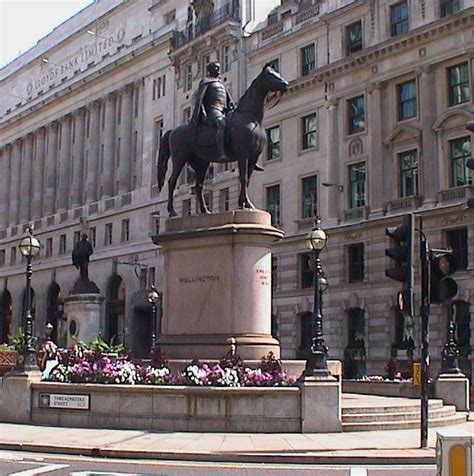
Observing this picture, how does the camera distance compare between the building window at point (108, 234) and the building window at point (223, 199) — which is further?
the building window at point (108, 234)

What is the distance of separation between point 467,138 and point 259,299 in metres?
28.8

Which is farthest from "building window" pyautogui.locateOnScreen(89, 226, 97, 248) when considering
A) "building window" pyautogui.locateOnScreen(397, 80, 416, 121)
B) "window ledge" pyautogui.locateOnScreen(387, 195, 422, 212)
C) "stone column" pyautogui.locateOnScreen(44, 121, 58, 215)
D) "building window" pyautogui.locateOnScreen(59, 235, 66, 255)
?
"building window" pyautogui.locateOnScreen(397, 80, 416, 121)

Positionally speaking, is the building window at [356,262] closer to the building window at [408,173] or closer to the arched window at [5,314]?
the building window at [408,173]

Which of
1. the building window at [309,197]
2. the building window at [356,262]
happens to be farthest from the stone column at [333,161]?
the building window at [356,262]

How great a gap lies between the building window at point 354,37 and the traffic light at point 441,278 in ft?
133

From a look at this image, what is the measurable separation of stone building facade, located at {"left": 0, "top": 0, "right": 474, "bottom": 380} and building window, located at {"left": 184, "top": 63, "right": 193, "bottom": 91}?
24 cm

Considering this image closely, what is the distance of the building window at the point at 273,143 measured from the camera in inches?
2425

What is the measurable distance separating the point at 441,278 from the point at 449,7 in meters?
36.2

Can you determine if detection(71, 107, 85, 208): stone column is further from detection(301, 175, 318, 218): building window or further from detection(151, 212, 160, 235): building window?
detection(301, 175, 318, 218): building window

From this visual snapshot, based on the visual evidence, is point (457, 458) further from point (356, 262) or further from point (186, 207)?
point (186, 207)

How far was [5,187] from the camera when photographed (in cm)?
10525

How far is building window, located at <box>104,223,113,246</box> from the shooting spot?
8050 cm

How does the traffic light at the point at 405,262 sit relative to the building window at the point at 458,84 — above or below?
below

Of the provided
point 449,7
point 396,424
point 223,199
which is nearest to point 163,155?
point 396,424
